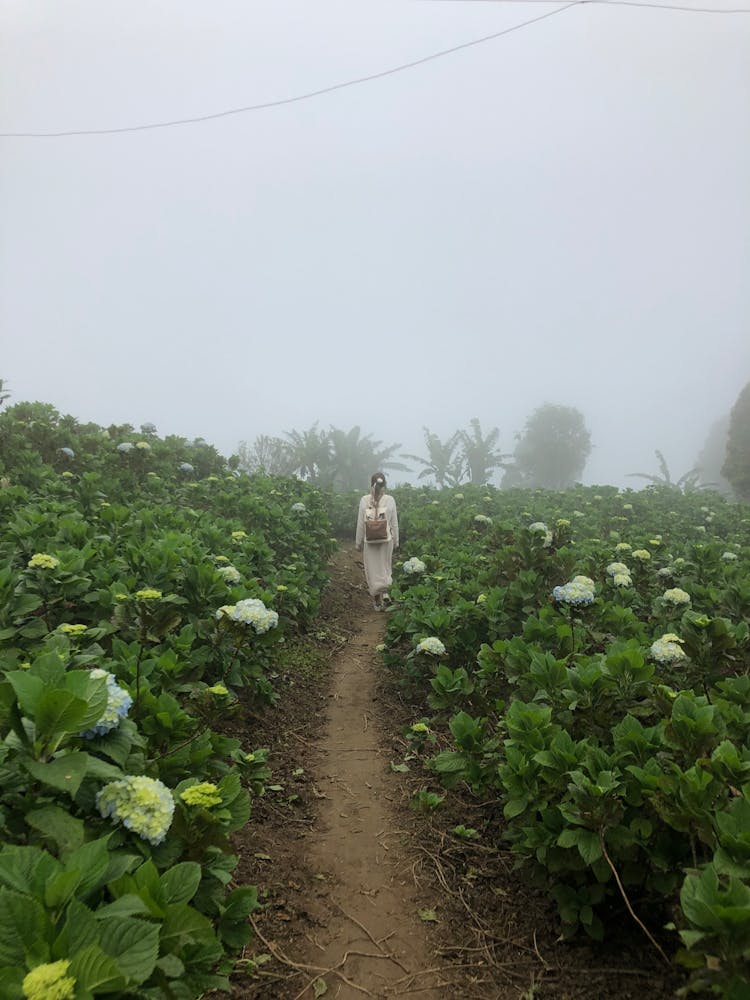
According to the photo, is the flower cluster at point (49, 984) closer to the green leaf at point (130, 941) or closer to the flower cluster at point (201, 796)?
the green leaf at point (130, 941)

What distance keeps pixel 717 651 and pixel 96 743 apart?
3062 mm

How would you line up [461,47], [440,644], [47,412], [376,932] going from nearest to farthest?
[376,932] < [440,644] < [47,412] < [461,47]

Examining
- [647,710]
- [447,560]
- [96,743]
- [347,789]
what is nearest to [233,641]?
[347,789]

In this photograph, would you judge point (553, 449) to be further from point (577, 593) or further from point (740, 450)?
point (577, 593)

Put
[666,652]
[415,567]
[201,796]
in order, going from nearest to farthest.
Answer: [201,796] < [666,652] < [415,567]

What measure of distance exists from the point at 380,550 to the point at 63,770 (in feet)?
21.7

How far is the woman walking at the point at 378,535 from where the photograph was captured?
784 cm

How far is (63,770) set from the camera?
141 centimetres

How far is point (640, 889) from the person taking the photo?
87.9 inches

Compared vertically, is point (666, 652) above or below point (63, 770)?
below

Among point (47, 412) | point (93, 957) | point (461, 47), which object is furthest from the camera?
point (461, 47)

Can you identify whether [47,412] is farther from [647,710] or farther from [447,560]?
[647,710]

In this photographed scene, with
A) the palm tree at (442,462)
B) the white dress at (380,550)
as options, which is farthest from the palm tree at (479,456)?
the white dress at (380,550)

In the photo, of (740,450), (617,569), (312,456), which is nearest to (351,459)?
(312,456)
